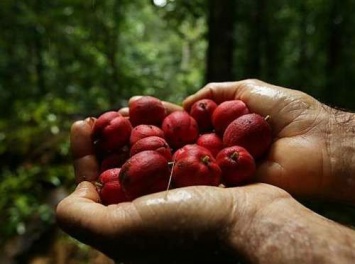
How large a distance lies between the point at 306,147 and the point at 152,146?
949mm

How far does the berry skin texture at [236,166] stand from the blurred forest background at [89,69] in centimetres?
237

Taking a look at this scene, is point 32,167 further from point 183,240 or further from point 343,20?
point 343,20

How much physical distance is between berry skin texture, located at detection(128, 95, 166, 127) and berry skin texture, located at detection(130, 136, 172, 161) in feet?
1.27

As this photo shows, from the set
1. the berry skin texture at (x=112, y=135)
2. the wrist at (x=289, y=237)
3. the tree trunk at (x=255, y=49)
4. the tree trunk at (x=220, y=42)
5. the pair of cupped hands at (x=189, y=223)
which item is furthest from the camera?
the tree trunk at (x=255, y=49)

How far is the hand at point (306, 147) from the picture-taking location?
2467 mm

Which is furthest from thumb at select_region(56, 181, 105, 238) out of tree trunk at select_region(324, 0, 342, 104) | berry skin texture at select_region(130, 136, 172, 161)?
tree trunk at select_region(324, 0, 342, 104)

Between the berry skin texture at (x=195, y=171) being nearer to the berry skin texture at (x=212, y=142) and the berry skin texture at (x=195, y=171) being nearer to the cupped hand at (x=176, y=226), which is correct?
the cupped hand at (x=176, y=226)

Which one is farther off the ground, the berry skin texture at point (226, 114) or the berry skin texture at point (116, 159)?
the berry skin texture at point (226, 114)

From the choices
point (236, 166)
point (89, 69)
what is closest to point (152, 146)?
point (236, 166)

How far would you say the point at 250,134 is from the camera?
2.38 meters

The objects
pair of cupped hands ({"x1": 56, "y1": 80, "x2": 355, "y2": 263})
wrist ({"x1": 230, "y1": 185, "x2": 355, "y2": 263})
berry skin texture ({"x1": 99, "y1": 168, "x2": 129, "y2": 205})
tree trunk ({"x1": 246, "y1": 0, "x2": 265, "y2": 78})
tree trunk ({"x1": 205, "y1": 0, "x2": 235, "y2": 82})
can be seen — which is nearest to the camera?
wrist ({"x1": 230, "y1": 185, "x2": 355, "y2": 263})

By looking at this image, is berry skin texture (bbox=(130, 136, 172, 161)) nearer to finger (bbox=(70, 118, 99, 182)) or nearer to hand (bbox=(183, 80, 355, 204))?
finger (bbox=(70, 118, 99, 182))

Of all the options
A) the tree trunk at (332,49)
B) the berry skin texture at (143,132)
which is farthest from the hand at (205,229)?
the tree trunk at (332,49)

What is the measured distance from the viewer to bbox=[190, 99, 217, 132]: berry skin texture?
9.17 ft
